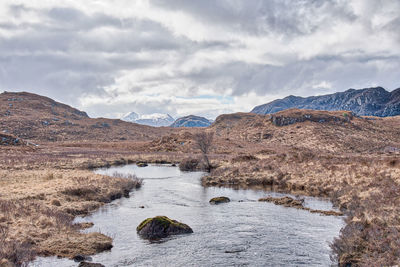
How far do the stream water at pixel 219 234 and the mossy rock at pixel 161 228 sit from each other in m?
0.75

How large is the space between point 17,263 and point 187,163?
50.3m

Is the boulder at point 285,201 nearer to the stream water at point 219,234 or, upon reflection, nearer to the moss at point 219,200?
the stream water at point 219,234

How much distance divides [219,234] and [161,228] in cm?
422

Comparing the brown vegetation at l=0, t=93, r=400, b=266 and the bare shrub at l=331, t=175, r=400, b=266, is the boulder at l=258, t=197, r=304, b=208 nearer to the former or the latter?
the brown vegetation at l=0, t=93, r=400, b=266

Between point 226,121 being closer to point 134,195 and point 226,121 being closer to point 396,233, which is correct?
point 134,195

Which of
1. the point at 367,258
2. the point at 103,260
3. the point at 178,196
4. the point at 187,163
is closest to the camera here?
the point at 367,258

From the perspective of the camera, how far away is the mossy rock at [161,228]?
22328 mm

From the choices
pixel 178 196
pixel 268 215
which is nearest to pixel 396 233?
pixel 268 215

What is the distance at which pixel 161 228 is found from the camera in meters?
22.5

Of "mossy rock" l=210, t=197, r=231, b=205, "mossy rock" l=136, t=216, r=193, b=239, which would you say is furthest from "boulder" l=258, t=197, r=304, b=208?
"mossy rock" l=136, t=216, r=193, b=239

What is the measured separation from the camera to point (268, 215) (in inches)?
1077

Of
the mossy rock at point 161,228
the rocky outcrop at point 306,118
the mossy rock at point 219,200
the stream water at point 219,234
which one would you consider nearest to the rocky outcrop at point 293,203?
the stream water at point 219,234

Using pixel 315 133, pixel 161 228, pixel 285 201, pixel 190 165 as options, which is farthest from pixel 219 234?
pixel 315 133

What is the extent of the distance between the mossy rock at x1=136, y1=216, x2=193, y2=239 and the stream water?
750 mm
